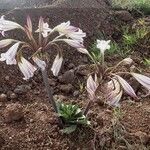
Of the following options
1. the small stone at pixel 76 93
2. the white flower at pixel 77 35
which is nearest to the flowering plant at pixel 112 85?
the white flower at pixel 77 35

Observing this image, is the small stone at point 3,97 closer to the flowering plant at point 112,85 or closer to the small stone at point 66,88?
the small stone at point 66,88

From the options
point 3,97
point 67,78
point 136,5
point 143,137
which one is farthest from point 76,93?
point 136,5

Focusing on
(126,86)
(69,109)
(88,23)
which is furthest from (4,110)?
(88,23)

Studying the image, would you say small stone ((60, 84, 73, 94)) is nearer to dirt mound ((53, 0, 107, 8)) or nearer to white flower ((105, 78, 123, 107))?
white flower ((105, 78, 123, 107))

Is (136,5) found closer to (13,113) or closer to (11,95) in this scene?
(11,95)

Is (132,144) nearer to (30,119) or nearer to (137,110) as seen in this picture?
(137,110)
